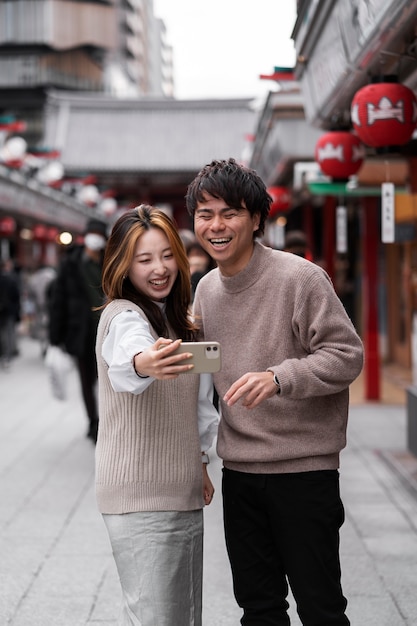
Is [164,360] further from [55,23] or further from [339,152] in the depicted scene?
[55,23]

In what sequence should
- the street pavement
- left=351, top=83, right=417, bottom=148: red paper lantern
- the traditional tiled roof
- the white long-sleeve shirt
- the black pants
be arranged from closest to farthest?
1. the white long-sleeve shirt
2. the black pants
3. the street pavement
4. left=351, top=83, right=417, bottom=148: red paper lantern
5. the traditional tiled roof

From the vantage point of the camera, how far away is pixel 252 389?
2611mm

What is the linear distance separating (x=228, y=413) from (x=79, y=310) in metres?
5.34

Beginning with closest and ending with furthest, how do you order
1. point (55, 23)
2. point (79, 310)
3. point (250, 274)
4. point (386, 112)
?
1. point (250, 274)
2. point (386, 112)
3. point (79, 310)
4. point (55, 23)

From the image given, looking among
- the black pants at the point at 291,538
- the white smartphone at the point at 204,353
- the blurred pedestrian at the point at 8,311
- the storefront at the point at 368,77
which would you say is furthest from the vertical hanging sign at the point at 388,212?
the blurred pedestrian at the point at 8,311

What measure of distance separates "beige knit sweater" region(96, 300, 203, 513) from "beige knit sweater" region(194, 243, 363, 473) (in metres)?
0.23

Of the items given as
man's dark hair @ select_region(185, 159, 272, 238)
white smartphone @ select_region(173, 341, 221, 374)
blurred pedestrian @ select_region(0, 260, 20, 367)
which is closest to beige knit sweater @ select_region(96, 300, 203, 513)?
white smartphone @ select_region(173, 341, 221, 374)

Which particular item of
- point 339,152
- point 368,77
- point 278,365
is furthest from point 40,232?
point 278,365

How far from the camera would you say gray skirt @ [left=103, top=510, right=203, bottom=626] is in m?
2.71

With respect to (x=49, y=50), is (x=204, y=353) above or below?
below

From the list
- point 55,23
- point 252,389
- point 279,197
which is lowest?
point 252,389

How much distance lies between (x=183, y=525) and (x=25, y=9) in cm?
4324

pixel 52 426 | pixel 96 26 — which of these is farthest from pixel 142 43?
pixel 52 426

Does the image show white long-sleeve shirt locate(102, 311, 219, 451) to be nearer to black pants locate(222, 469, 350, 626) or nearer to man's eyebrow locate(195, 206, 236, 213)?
man's eyebrow locate(195, 206, 236, 213)
